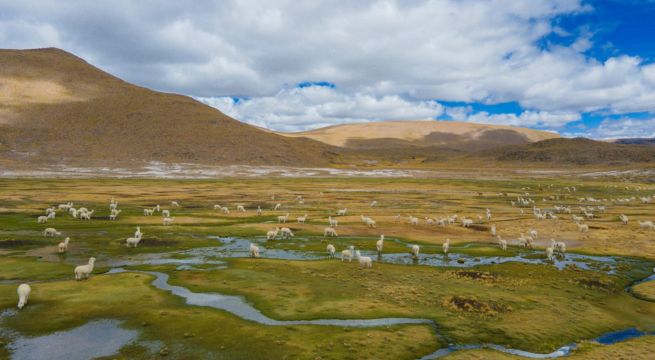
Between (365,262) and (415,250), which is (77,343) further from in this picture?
(415,250)

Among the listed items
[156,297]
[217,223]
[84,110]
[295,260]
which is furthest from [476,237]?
[84,110]

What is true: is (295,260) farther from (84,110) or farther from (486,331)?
(84,110)

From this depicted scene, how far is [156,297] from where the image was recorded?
800 inches

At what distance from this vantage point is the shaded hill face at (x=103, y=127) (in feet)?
491

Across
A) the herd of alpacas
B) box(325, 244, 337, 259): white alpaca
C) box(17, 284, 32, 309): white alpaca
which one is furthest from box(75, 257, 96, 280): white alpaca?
box(325, 244, 337, 259): white alpaca

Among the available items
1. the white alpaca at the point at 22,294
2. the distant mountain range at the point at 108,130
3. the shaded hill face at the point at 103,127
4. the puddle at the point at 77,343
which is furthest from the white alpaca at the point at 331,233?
the shaded hill face at the point at 103,127

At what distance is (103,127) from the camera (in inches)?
6599

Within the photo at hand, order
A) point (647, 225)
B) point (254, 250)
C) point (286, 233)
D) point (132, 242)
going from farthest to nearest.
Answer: point (647, 225) < point (286, 233) < point (132, 242) < point (254, 250)

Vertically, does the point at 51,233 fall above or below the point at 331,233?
below

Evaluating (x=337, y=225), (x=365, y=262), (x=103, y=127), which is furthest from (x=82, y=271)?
(x=103, y=127)

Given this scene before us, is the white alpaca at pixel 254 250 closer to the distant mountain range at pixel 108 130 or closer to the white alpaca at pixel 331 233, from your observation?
the white alpaca at pixel 331 233

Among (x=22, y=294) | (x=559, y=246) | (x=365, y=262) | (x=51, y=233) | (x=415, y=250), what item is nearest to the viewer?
(x=22, y=294)

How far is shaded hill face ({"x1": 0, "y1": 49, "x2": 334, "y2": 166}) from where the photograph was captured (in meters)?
150

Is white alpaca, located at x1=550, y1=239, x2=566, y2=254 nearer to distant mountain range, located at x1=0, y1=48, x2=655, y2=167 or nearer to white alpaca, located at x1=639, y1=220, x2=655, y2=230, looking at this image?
white alpaca, located at x1=639, y1=220, x2=655, y2=230
